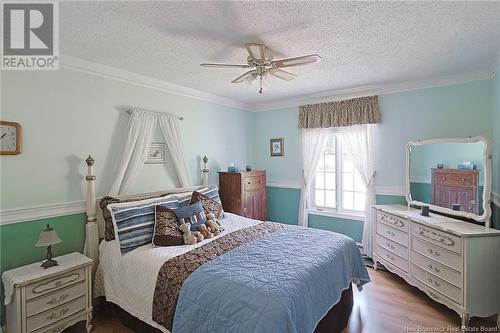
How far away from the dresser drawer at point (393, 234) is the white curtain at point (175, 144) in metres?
2.82

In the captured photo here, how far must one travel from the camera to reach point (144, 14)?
1843mm

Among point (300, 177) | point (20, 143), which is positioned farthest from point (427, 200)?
point (20, 143)

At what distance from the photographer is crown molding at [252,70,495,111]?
3173mm

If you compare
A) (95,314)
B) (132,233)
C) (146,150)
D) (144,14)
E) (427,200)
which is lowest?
(95,314)

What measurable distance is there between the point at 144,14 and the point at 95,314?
9.53 ft

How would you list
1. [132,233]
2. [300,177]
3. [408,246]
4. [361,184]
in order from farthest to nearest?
[300,177], [361,184], [408,246], [132,233]

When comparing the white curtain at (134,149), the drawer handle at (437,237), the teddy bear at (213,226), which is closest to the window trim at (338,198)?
the drawer handle at (437,237)

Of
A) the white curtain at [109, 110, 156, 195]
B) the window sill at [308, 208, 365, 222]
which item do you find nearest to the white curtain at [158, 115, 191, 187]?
the white curtain at [109, 110, 156, 195]

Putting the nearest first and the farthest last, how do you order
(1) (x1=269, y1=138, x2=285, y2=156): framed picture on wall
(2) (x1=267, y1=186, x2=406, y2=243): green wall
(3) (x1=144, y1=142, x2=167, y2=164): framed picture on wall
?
(3) (x1=144, y1=142, x2=167, y2=164): framed picture on wall
(2) (x1=267, y1=186, x2=406, y2=243): green wall
(1) (x1=269, y1=138, x2=285, y2=156): framed picture on wall

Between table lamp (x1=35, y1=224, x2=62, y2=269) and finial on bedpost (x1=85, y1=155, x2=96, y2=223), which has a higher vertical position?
finial on bedpost (x1=85, y1=155, x2=96, y2=223)

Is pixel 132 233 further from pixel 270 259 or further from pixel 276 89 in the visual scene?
pixel 276 89

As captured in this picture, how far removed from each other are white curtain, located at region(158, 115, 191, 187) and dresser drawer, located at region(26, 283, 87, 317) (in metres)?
1.74

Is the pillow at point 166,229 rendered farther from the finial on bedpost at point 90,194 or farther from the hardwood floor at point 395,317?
the hardwood floor at point 395,317

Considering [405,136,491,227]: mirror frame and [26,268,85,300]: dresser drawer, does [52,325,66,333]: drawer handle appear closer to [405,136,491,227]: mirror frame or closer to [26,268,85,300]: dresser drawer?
[26,268,85,300]: dresser drawer
